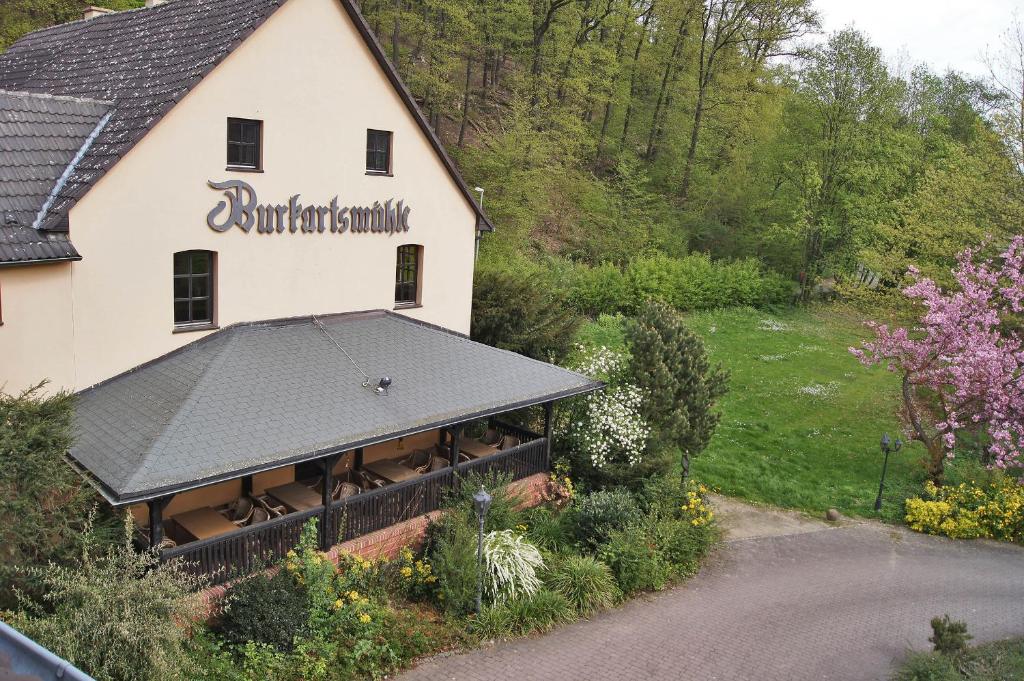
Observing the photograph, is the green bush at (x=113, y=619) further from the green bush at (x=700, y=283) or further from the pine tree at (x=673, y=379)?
the green bush at (x=700, y=283)

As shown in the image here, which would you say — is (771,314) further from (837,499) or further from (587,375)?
(587,375)

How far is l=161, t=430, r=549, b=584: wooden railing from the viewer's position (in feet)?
36.0

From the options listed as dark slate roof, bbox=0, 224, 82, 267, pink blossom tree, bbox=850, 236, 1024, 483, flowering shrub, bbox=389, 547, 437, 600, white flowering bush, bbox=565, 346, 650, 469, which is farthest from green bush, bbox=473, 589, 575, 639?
pink blossom tree, bbox=850, 236, 1024, 483

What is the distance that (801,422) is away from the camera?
958 inches

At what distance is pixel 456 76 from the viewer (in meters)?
42.8

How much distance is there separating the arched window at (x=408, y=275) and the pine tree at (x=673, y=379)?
16.0ft

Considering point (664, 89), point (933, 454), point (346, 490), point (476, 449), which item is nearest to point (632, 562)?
point (476, 449)

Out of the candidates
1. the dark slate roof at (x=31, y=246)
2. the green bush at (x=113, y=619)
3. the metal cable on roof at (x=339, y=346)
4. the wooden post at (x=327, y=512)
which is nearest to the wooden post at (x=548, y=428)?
the metal cable on roof at (x=339, y=346)

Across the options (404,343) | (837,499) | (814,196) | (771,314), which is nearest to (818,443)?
(837,499)

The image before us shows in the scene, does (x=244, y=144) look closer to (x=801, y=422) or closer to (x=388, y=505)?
(x=388, y=505)

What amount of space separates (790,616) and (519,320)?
9.13 metres

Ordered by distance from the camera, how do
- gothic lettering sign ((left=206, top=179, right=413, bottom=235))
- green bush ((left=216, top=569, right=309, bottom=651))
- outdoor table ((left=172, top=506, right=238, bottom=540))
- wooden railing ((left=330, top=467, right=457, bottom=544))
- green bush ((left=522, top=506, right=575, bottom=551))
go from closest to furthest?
green bush ((left=216, top=569, right=309, bottom=651)) < outdoor table ((left=172, top=506, right=238, bottom=540)) < wooden railing ((left=330, top=467, right=457, bottom=544)) < gothic lettering sign ((left=206, top=179, right=413, bottom=235)) < green bush ((left=522, top=506, right=575, bottom=551))

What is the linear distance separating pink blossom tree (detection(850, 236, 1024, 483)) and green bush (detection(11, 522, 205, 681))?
661 inches

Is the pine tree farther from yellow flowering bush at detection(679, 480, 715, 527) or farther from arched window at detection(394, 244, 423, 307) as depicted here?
arched window at detection(394, 244, 423, 307)
